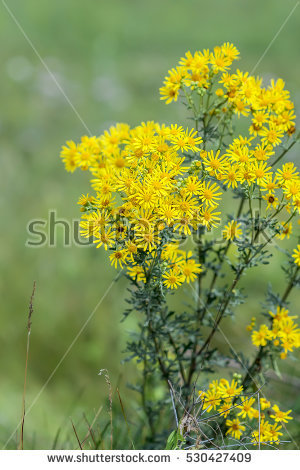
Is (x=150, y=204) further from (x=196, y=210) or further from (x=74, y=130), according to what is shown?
(x=74, y=130)

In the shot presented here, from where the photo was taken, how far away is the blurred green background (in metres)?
2.55

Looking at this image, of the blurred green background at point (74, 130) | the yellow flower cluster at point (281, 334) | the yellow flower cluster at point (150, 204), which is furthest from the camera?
the blurred green background at point (74, 130)

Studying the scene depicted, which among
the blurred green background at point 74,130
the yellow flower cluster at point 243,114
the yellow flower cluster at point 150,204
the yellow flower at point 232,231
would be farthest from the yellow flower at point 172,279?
the blurred green background at point 74,130

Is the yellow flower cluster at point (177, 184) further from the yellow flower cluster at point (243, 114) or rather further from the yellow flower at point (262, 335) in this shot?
the yellow flower at point (262, 335)

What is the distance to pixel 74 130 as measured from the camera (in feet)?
12.1

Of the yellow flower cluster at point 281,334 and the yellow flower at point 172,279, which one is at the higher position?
the yellow flower at point 172,279

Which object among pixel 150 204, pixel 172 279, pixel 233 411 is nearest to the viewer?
pixel 150 204

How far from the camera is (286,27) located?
432 centimetres

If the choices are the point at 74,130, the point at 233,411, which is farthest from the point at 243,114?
the point at 74,130

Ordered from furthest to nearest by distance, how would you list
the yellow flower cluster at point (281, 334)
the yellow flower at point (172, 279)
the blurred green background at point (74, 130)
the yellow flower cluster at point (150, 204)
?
the blurred green background at point (74, 130)
the yellow flower cluster at point (281, 334)
the yellow flower at point (172, 279)
the yellow flower cluster at point (150, 204)

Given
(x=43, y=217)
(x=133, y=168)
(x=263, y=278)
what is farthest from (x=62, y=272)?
(x=133, y=168)

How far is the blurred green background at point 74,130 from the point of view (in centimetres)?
255

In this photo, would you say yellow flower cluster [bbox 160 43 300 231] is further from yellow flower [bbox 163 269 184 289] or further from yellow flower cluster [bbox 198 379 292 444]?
yellow flower cluster [bbox 198 379 292 444]
